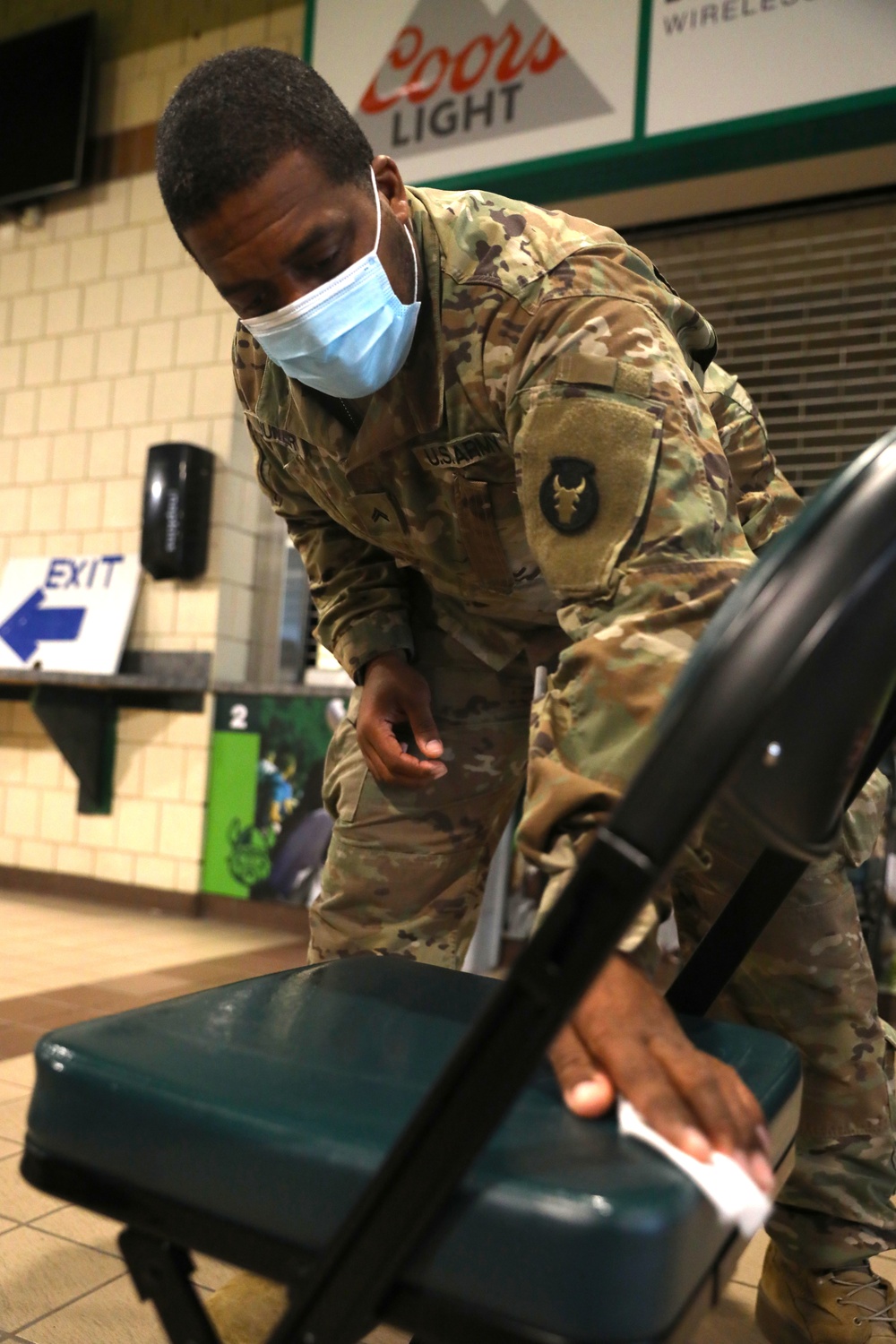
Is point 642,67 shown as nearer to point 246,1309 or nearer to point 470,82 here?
point 470,82

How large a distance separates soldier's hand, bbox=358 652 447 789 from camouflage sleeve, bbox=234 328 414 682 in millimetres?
31

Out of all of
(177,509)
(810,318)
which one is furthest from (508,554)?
(177,509)

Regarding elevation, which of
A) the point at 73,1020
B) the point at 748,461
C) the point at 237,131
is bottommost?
the point at 73,1020

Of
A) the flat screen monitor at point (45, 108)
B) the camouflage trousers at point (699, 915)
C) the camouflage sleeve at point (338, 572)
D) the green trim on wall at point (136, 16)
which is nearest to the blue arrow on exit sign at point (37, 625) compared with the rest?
the flat screen monitor at point (45, 108)

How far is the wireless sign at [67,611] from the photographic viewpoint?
13.6 ft

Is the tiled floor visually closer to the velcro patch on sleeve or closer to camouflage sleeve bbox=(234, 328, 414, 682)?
camouflage sleeve bbox=(234, 328, 414, 682)

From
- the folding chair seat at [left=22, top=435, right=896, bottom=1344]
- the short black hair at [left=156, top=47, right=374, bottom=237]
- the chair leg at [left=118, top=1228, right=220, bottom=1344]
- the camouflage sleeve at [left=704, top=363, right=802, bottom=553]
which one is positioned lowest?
the chair leg at [left=118, top=1228, right=220, bottom=1344]

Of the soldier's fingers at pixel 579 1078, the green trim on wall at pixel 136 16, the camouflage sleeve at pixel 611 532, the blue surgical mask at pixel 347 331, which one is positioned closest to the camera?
the soldier's fingers at pixel 579 1078

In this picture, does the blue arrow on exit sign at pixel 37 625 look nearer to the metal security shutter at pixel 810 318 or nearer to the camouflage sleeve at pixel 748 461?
the metal security shutter at pixel 810 318

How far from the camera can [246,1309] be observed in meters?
1.07

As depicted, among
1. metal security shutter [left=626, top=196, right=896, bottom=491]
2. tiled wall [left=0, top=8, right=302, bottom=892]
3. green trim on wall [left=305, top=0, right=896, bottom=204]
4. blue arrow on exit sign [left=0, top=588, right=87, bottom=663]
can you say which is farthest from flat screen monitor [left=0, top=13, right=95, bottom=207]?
metal security shutter [left=626, top=196, right=896, bottom=491]

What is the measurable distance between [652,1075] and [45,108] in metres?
5.01

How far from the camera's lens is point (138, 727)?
13.7 feet

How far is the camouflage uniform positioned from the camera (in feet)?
2.42
